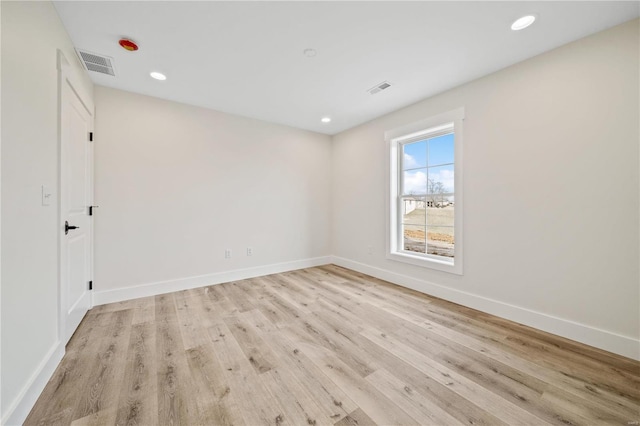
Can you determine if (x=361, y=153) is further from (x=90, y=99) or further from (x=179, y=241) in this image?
(x=90, y=99)

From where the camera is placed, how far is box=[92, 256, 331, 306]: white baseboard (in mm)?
2963

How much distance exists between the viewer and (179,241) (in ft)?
11.3

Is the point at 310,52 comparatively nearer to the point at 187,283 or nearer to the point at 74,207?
the point at 74,207

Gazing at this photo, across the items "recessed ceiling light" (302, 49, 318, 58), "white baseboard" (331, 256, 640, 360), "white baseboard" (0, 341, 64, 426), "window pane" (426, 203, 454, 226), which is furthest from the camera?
"window pane" (426, 203, 454, 226)

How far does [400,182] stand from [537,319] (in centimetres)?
228

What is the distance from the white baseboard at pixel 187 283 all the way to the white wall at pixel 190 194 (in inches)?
0.5

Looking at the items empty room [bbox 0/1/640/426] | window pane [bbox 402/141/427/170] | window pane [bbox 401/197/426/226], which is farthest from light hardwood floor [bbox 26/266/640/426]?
window pane [bbox 402/141/427/170]

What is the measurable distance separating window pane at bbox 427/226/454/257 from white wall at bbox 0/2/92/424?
3790 mm

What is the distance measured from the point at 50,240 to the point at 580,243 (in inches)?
164

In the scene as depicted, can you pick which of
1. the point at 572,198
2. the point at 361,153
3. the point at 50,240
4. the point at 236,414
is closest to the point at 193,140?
the point at 50,240

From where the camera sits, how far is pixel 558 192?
224 cm

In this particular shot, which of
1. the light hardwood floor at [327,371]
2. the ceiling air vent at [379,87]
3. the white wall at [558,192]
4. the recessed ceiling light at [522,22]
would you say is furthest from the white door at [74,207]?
the white wall at [558,192]

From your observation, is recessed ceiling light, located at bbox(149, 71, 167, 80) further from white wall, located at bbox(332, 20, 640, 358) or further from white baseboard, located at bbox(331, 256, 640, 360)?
white baseboard, located at bbox(331, 256, 640, 360)

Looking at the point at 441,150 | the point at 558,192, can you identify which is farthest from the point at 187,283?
the point at 558,192
